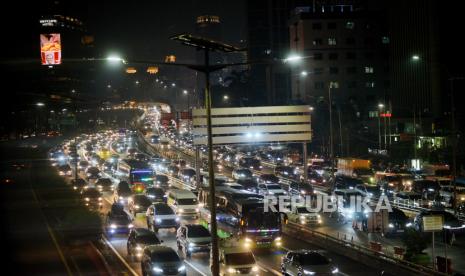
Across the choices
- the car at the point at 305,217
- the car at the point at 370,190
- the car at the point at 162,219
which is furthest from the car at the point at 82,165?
the car at the point at 305,217

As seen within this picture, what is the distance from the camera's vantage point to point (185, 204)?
129 ft

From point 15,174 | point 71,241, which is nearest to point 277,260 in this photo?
point 71,241

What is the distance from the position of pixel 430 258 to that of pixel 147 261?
11453 mm

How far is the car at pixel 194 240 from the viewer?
1095 inches

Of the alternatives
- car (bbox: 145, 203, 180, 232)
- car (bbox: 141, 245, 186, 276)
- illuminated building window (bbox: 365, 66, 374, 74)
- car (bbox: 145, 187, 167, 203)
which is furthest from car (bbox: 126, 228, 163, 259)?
illuminated building window (bbox: 365, 66, 374, 74)

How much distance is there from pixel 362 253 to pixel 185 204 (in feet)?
50.7

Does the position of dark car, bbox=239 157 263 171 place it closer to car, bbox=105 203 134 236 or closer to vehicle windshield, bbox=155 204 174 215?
vehicle windshield, bbox=155 204 174 215

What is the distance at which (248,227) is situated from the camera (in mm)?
30344

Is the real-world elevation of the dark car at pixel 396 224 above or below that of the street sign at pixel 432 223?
below

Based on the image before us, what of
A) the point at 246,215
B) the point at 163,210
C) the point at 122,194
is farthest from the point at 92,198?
the point at 246,215

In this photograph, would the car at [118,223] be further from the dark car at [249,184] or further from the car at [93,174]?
the car at [93,174]

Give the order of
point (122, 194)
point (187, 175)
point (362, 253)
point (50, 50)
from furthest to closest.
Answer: point (187, 175), point (122, 194), point (362, 253), point (50, 50)

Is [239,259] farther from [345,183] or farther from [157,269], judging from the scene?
[345,183]

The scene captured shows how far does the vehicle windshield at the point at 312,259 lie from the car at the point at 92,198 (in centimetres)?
2511
